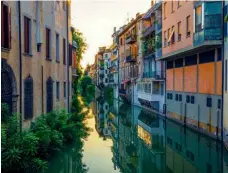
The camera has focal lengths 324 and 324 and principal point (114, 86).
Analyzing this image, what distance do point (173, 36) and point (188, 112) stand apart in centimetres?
640

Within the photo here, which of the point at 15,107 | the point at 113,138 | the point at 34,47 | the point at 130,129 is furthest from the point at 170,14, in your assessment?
the point at 15,107

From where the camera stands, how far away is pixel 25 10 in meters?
14.3

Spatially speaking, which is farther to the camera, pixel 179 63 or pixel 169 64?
pixel 169 64

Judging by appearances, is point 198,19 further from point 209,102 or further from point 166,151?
point 166,151

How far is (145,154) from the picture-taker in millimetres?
15672

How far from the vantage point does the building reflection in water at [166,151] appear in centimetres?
1292

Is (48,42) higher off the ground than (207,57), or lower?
higher

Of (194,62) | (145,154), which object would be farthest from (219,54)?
(145,154)

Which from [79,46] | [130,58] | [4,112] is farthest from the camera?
[130,58]

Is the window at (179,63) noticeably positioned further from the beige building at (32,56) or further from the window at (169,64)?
the beige building at (32,56)

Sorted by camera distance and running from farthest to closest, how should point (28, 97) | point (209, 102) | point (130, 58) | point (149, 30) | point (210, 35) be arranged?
point (130, 58) → point (149, 30) → point (209, 102) → point (210, 35) → point (28, 97)

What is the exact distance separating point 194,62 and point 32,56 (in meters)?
12.2

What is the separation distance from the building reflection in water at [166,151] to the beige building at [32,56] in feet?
14.9

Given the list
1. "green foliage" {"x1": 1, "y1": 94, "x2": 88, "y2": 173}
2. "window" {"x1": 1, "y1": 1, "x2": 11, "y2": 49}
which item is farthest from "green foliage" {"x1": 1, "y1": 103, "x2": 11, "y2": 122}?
"window" {"x1": 1, "y1": 1, "x2": 11, "y2": 49}
